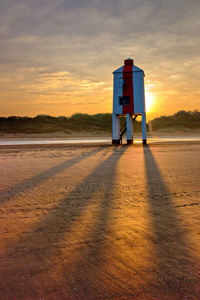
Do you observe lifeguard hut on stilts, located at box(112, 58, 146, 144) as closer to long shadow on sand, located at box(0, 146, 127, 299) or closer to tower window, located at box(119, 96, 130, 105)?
tower window, located at box(119, 96, 130, 105)

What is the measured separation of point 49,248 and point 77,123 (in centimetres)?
6554

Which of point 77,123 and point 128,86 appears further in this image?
point 77,123

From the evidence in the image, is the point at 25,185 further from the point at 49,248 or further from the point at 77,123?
the point at 77,123

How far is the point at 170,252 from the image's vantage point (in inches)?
120

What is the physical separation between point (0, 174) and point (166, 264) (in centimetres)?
711

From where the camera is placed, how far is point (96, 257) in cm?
297

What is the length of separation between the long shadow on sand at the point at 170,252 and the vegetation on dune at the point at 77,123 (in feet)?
183

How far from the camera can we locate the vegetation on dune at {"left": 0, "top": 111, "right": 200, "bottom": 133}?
60.1m

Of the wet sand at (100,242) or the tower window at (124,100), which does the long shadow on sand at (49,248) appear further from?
the tower window at (124,100)

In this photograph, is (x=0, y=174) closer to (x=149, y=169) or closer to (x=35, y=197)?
(x=35, y=197)

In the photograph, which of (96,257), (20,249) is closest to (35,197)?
(20,249)

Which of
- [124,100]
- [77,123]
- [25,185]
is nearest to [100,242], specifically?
[25,185]

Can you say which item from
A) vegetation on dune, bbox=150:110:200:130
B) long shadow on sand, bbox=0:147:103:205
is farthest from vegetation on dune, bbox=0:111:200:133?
long shadow on sand, bbox=0:147:103:205

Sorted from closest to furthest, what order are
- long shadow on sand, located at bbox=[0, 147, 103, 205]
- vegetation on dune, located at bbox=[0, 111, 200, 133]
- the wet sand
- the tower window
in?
the wet sand
long shadow on sand, located at bbox=[0, 147, 103, 205]
the tower window
vegetation on dune, located at bbox=[0, 111, 200, 133]
